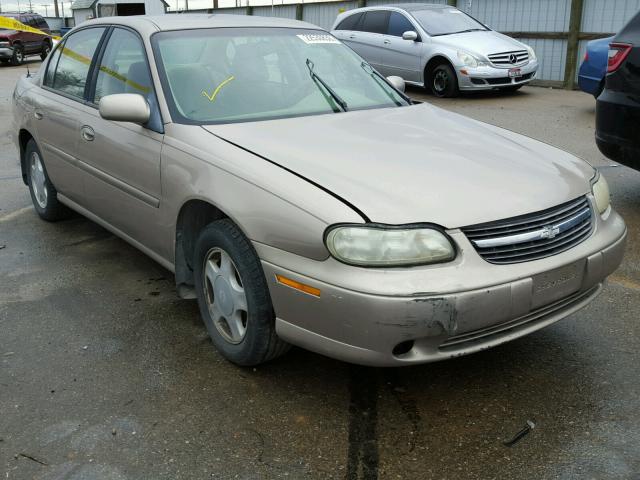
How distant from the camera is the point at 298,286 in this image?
281 cm

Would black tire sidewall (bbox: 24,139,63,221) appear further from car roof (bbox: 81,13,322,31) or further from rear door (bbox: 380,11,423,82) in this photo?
rear door (bbox: 380,11,423,82)

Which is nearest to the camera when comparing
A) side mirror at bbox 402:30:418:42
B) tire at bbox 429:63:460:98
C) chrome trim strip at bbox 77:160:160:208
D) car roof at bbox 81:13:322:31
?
chrome trim strip at bbox 77:160:160:208

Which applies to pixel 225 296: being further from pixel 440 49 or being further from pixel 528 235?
pixel 440 49

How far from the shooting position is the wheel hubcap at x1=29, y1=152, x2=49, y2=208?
17.9ft

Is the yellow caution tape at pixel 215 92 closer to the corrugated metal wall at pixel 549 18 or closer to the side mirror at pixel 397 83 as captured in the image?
the side mirror at pixel 397 83

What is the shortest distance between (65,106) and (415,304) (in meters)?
3.11

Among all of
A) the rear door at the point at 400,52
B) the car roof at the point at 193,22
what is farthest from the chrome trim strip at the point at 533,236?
the rear door at the point at 400,52

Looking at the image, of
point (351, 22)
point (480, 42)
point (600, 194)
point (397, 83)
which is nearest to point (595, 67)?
point (480, 42)

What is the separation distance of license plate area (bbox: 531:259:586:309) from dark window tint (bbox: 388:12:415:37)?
1063cm

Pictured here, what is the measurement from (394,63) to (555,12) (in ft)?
11.1

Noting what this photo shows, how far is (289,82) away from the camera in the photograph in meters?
4.06

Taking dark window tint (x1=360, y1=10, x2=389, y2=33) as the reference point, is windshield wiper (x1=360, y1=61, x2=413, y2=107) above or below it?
above

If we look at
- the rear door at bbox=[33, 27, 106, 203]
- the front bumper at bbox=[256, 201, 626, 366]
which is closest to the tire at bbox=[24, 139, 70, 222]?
the rear door at bbox=[33, 27, 106, 203]

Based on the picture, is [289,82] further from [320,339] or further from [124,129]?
[320,339]
